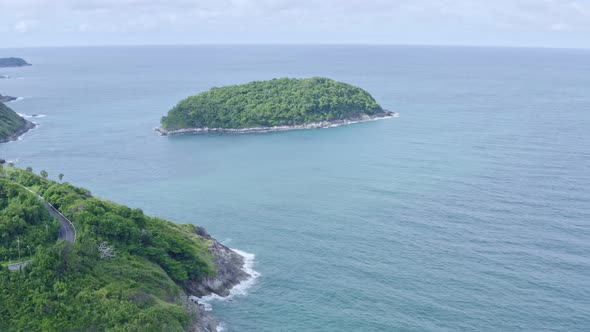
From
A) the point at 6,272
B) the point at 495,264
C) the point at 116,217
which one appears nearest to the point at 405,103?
the point at 495,264

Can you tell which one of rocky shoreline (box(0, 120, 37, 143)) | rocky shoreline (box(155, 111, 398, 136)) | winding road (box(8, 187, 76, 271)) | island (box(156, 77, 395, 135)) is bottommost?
winding road (box(8, 187, 76, 271))

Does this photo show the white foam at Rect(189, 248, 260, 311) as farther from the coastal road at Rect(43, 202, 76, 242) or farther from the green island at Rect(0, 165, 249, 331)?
the coastal road at Rect(43, 202, 76, 242)

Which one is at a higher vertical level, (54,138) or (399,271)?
(54,138)

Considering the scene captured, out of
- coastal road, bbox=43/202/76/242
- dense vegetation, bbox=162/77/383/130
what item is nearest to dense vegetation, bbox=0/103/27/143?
dense vegetation, bbox=162/77/383/130

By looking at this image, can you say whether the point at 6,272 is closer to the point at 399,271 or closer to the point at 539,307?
the point at 399,271

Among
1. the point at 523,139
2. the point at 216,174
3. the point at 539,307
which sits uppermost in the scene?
the point at 523,139

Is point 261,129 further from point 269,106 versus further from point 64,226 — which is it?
point 64,226
